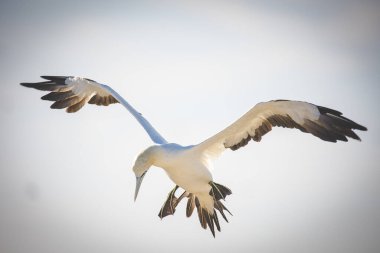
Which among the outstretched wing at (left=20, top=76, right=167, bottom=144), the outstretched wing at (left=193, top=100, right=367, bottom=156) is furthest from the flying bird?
the outstretched wing at (left=20, top=76, right=167, bottom=144)

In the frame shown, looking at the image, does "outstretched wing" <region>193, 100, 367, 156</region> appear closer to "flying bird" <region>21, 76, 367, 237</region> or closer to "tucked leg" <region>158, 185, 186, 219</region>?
"flying bird" <region>21, 76, 367, 237</region>

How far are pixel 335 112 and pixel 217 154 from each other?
244cm

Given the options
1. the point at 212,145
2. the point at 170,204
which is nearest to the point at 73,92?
the point at 170,204

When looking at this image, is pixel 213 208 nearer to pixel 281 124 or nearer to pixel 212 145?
pixel 212 145

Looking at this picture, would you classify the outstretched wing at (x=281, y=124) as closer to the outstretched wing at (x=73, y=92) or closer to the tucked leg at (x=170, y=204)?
the tucked leg at (x=170, y=204)

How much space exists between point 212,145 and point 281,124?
1247 millimetres

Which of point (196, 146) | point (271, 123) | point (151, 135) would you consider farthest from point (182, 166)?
point (271, 123)

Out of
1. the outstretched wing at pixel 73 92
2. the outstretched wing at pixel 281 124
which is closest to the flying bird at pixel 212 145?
the outstretched wing at pixel 281 124

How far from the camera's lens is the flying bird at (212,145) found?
27.7 feet

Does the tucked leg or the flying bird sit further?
the tucked leg

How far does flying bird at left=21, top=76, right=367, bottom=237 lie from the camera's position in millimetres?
8453

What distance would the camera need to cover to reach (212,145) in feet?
31.1

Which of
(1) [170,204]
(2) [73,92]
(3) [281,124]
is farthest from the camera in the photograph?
(2) [73,92]

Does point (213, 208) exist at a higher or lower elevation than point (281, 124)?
lower
